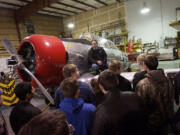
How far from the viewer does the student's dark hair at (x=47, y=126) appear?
52cm

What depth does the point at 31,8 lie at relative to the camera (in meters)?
8.62

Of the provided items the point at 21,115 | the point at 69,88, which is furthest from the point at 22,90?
the point at 69,88

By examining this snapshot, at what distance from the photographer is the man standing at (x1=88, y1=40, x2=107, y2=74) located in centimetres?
364

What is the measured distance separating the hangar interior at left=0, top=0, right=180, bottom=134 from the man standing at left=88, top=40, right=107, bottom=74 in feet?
13.7

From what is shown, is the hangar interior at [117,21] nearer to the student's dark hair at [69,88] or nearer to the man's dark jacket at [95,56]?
the man's dark jacket at [95,56]

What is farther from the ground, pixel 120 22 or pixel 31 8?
pixel 31 8

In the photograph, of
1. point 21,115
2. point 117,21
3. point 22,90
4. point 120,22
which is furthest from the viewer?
point 117,21

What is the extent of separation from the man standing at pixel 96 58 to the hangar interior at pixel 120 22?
4181mm

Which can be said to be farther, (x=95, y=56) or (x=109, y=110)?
(x=95, y=56)

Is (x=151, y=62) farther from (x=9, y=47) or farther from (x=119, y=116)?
(x=9, y=47)

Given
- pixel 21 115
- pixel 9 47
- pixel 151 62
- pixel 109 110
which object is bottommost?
pixel 21 115

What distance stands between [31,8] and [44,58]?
7.73m

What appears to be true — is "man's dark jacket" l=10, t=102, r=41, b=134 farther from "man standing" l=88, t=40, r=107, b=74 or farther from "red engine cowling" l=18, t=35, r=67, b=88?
"man standing" l=88, t=40, r=107, b=74

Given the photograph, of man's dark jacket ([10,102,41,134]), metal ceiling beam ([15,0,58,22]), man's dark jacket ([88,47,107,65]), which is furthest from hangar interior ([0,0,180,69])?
man's dark jacket ([10,102,41,134])
